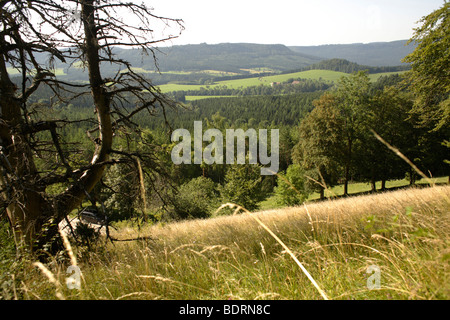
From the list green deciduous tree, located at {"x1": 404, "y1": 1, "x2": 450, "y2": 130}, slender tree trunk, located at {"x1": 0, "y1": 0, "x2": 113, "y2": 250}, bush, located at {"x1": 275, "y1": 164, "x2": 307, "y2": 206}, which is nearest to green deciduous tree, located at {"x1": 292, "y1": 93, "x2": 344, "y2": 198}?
bush, located at {"x1": 275, "y1": 164, "x2": 307, "y2": 206}

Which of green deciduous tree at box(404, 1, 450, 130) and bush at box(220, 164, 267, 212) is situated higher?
green deciduous tree at box(404, 1, 450, 130)

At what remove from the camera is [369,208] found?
464cm

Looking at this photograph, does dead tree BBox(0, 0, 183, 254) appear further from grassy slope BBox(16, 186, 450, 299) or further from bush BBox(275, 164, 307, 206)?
bush BBox(275, 164, 307, 206)

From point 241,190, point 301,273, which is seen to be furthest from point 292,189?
point 301,273

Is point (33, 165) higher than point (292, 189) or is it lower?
higher

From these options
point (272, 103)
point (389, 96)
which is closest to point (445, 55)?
point (389, 96)

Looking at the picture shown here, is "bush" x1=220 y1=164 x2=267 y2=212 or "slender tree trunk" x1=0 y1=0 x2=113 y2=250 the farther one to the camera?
"bush" x1=220 y1=164 x2=267 y2=212

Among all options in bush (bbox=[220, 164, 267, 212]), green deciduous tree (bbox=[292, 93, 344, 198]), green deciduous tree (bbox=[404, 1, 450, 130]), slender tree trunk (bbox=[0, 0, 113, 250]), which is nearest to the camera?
Result: slender tree trunk (bbox=[0, 0, 113, 250])

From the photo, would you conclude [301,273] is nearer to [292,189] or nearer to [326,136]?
[326,136]

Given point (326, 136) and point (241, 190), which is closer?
point (326, 136)

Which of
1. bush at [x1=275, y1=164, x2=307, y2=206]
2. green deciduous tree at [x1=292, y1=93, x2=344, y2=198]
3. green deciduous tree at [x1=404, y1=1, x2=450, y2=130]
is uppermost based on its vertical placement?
green deciduous tree at [x1=404, y1=1, x2=450, y2=130]

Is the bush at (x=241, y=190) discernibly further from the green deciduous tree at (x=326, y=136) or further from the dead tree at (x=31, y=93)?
the dead tree at (x=31, y=93)

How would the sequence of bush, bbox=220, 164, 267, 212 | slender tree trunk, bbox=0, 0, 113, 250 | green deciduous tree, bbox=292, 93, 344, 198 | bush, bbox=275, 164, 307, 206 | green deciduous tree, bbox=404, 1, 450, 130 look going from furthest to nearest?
bush, bbox=275, 164, 307, 206 → bush, bbox=220, 164, 267, 212 → green deciduous tree, bbox=292, 93, 344, 198 → green deciduous tree, bbox=404, 1, 450, 130 → slender tree trunk, bbox=0, 0, 113, 250

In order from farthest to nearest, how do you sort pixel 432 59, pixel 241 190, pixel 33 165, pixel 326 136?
pixel 241 190, pixel 326 136, pixel 432 59, pixel 33 165
